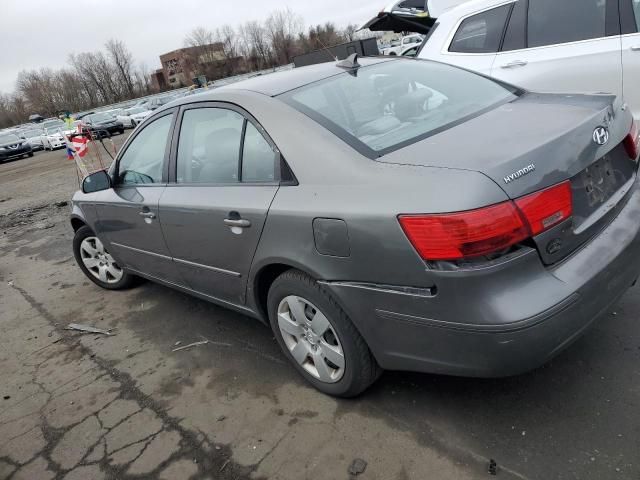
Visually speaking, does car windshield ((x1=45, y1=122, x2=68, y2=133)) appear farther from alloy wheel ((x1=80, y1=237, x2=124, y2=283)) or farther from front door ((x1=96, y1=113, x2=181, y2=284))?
front door ((x1=96, y1=113, x2=181, y2=284))

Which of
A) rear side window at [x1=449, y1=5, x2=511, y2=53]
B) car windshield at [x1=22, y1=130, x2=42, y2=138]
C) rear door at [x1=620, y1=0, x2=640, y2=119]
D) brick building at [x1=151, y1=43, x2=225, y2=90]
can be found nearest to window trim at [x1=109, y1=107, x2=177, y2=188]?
rear side window at [x1=449, y1=5, x2=511, y2=53]

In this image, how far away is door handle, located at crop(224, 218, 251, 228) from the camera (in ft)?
8.75

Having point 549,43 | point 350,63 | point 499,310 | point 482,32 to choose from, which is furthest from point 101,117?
point 499,310

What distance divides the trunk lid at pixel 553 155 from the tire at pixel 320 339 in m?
0.73

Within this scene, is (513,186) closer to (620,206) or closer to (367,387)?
(620,206)

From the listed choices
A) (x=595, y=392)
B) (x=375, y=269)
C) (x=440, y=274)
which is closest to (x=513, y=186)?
(x=440, y=274)

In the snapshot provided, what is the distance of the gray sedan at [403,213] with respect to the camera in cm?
193

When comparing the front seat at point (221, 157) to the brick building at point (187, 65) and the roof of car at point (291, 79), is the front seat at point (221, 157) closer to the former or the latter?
the roof of car at point (291, 79)

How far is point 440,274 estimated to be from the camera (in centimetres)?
194

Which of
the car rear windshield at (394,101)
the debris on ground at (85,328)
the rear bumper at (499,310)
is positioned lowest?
the debris on ground at (85,328)

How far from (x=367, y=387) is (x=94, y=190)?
277 centimetres

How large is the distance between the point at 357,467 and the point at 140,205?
7.65 ft

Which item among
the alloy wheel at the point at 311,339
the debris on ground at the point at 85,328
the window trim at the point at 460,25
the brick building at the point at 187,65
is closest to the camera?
the alloy wheel at the point at 311,339

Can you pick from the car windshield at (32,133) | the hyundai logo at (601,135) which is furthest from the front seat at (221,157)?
the car windshield at (32,133)
